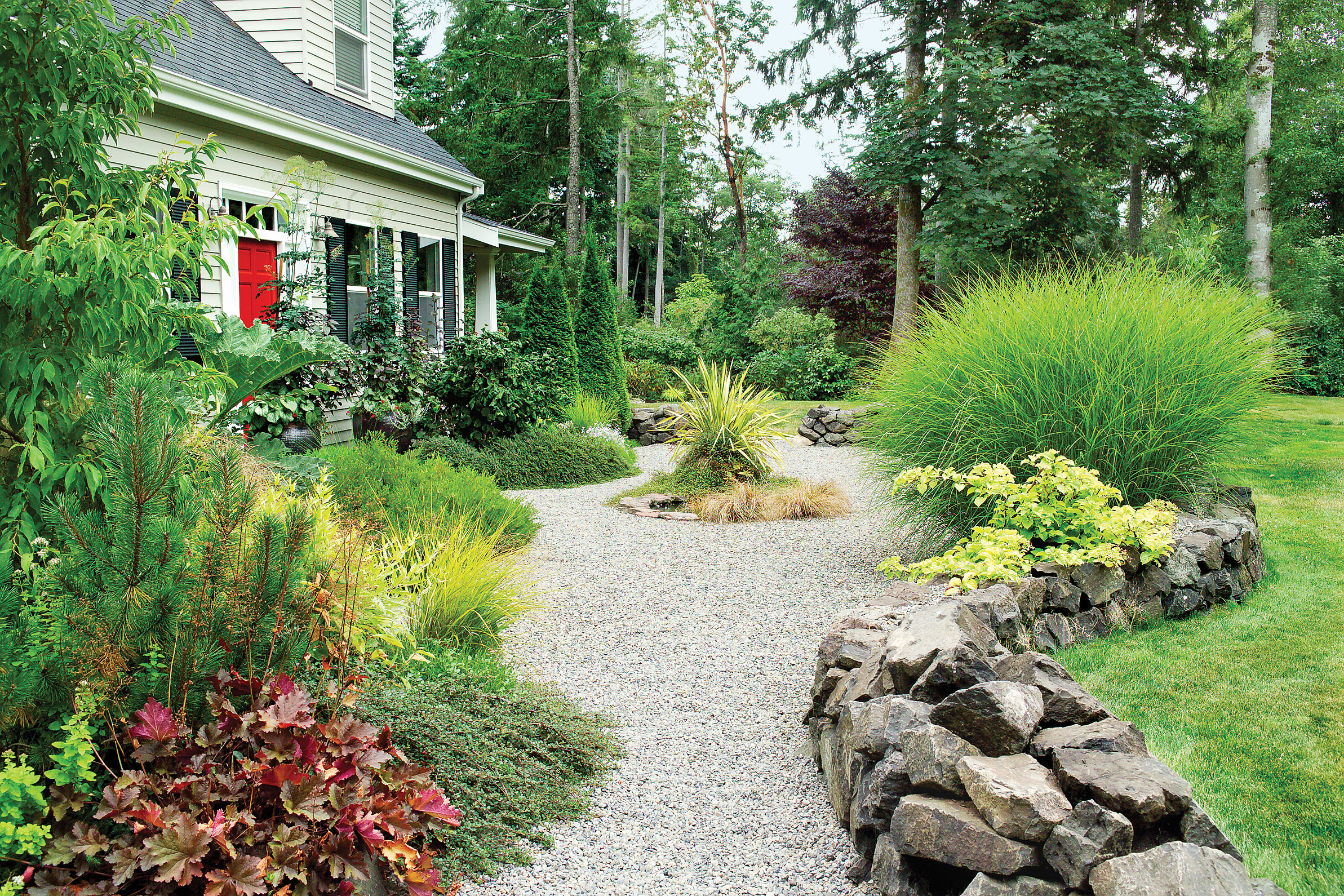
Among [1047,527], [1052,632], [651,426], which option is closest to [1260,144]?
[651,426]

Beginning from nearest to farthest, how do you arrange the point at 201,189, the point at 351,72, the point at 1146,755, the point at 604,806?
the point at 1146,755 < the point at 604,806 < the point at 201,189 < the point at 351,72

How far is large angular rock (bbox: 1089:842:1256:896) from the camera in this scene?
1701mm

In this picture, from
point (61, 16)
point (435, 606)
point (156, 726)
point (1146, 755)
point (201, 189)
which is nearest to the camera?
point (156, 726)

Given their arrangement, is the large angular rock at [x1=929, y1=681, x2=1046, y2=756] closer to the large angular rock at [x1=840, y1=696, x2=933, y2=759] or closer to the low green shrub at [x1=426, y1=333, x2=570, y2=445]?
the large angular rock at [x1=840, y1=696, x2=933, y2=759]

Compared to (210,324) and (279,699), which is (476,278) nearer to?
(210,324)

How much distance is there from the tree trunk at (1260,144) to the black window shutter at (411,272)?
12564mm

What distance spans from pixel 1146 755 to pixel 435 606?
263 centimetres

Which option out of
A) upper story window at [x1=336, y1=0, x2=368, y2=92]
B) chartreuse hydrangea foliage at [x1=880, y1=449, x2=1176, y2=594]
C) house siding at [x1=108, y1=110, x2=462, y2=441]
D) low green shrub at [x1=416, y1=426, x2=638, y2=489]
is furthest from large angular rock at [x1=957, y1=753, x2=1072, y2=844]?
upper story window at [x1=336, y1=0, x2=368, y2=92]

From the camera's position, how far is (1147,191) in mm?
18719

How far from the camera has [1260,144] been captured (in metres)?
14.3

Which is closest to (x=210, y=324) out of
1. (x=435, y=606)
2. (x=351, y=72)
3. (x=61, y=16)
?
(x=61, y=16)

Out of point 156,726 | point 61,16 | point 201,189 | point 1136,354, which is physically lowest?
point 156,726

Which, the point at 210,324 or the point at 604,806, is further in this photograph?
the point at 210,324

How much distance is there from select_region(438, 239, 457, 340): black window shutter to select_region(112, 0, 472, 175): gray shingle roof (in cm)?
131
